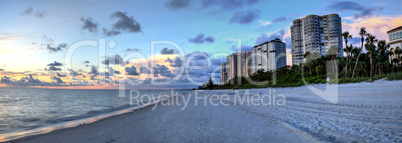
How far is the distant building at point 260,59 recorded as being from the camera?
356ft

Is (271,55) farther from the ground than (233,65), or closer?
farther from the ground

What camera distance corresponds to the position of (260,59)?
117m

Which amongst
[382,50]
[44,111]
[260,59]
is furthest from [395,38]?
[44,111]

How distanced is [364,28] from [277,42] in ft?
258

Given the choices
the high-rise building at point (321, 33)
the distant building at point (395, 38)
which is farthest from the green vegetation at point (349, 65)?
the high-rise building at point (321, 33)

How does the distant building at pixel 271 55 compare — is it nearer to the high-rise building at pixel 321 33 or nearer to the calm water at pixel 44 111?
the high-rise building at pixel 321 33

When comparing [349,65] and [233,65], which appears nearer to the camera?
[349,65]

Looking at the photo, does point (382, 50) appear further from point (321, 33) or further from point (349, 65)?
point (321, 33)

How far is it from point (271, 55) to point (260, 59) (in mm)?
9125

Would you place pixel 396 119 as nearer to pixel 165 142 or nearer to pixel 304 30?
pixel 165 142

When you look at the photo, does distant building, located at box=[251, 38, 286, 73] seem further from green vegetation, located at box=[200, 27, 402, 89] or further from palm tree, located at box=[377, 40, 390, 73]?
palm tree, located at box=[377, 40, 390, 73]

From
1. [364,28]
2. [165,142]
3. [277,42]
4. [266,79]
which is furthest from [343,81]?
[277,42]

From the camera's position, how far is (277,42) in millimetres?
110562

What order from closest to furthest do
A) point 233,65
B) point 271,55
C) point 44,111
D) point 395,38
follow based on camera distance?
1. point 44,111
2. point 395,38
3. point 271,55
4. point 233,65
